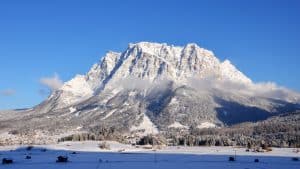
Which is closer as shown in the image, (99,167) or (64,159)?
(99,167)

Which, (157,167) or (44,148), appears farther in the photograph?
(44,148)

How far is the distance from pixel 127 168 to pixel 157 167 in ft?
18.3

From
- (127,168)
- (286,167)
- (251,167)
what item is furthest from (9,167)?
(286,167)

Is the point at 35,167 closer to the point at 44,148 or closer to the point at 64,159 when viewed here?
the point at 64,159

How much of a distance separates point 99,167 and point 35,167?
12.3 m

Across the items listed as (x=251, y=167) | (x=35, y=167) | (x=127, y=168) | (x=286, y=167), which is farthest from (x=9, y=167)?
(x=286, y=167)

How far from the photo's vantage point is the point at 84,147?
197000 mm

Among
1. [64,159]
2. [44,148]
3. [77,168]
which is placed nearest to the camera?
[77,168]

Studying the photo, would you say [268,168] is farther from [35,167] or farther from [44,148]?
[44,148]

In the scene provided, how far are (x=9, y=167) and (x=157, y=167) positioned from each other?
90.8 feet

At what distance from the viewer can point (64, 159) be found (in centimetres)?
12481

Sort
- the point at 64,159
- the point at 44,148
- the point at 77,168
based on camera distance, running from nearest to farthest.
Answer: the point at 77,168 → the point at 64,159 → the point at 44,148

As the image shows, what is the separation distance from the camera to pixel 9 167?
105812 millimetres

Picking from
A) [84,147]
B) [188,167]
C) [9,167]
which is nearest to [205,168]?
[188,167]
